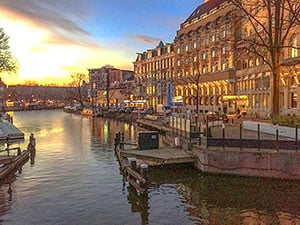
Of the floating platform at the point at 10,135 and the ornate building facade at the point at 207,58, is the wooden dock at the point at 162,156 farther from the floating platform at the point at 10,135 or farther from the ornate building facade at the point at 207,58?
the ornate building facade at the point at 207,58

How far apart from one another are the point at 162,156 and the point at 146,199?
6.52 meters

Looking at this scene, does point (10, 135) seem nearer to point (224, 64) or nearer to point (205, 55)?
point (224, 64)

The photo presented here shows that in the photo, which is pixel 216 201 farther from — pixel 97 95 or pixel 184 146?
pixel 97 95

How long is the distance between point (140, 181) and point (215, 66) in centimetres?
5791

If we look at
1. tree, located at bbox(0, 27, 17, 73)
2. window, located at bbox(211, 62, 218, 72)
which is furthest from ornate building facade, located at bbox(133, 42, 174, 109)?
tree, located at bbox(0, 27, 17, 73)

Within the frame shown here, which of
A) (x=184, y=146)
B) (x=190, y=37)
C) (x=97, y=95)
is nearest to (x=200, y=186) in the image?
(x=184, y=146)

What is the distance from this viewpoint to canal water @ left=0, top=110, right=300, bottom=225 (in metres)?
14.4

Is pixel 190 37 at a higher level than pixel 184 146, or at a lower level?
higher

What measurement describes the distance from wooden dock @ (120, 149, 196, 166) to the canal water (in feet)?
2.30

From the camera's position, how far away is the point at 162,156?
914 inches

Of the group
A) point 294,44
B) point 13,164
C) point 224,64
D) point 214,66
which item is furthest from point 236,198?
point 214,66

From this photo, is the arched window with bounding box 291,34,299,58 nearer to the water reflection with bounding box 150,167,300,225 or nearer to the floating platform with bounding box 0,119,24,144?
the water reflection with bounding box 150,167,300,225

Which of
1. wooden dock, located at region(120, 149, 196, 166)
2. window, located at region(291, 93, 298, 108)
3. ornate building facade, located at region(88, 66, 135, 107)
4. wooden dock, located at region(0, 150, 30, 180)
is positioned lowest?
wooden dock, located at region(0, 150, 30, 180)

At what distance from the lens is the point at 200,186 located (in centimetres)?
1914
